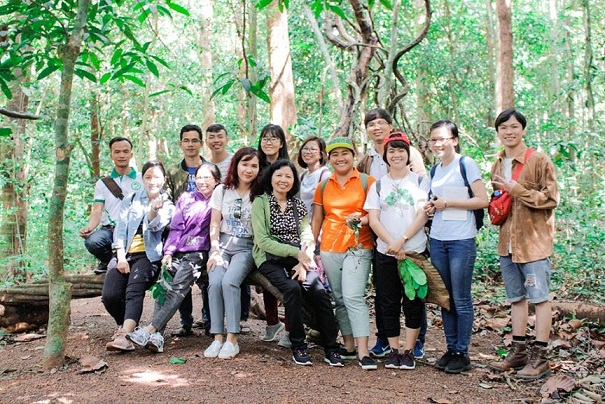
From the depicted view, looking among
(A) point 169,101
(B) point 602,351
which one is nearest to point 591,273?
(B) point 602,351

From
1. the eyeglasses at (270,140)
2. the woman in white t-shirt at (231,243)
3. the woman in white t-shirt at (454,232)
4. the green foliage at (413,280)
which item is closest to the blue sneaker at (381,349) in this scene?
the woman in white t-shirt at (454,232)

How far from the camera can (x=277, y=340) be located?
548cm

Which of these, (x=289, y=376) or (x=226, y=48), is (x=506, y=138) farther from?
(x=226, y=48)

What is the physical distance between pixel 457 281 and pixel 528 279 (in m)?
0.53

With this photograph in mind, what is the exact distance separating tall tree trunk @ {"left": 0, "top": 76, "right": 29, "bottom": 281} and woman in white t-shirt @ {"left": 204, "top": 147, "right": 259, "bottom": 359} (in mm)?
5950

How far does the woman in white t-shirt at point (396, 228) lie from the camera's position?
4.73 meters

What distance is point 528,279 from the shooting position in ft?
15.0

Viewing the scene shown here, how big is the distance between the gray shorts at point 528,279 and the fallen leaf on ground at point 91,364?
3.26 m

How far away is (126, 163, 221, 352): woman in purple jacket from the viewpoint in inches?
200

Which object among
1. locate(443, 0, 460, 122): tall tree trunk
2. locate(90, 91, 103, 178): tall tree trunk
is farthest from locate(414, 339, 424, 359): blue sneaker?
locate(90, 91, 103, 178): tall tree trunk

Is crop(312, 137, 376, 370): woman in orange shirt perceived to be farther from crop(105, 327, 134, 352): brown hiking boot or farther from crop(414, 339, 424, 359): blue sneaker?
crop(105, 327, 134, 352): brown hiking boot

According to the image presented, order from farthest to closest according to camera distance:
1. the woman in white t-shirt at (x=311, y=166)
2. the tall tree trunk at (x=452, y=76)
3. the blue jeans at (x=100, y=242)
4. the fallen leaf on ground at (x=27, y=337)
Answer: the tall tree trunk at (x=452, y=76), the fallen leaf on ground at (x=27, y=337), the blue jeans at (x=100, y=242), the woman in white t-shirt at (x=311, y=166)

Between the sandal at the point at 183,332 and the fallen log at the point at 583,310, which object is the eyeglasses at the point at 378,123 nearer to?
the sandal at the point at 183,332

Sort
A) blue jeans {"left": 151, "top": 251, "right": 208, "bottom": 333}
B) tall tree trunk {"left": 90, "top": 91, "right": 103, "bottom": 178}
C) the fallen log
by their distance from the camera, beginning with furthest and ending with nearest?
tall tree trunk {"left": 90, "top": 91, "right": 103, "bottom": 178}
the fallen log
blue jeans {"left": 151, "top": 251, "right": 208, "bottom": 333}
